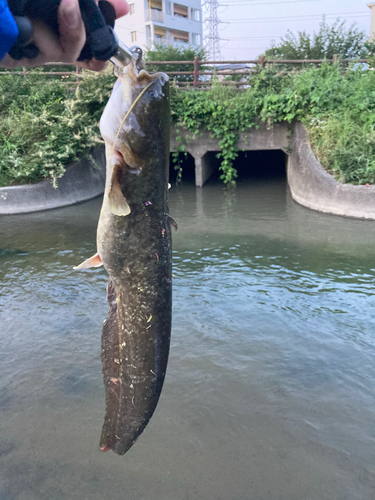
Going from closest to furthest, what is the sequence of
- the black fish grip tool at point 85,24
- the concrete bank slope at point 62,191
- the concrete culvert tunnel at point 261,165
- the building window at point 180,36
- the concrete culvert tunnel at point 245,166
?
the black fish grip tool at point 85,24
the concrete bank slope at point 62,191
the concrete culvert tunnel at point 245,166
the concrete culvert tunnel at point 261,165
the building window at point 180,36

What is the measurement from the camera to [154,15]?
50.3m

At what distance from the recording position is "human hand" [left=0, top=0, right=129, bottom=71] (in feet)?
5.22

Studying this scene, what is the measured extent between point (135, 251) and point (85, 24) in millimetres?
1048

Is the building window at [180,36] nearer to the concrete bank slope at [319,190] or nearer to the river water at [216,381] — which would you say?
the concrete bank slope at [319,190]

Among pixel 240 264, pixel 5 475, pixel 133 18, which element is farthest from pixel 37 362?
pixel 133 18

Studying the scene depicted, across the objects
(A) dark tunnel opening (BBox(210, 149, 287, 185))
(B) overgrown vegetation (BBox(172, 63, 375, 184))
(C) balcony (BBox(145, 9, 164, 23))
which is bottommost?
(A) dark tunnel opening (BBox(210, 149, 287, 185))

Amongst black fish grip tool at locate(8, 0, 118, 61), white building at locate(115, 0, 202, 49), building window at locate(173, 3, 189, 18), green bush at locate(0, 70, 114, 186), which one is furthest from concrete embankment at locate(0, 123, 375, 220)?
building window at locate(173, 3, 189, 18)

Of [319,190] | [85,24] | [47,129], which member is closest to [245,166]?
[319,190]

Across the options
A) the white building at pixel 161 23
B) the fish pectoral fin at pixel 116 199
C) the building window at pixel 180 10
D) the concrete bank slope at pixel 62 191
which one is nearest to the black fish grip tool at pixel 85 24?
the fish pectoral fin at pixel 116 199

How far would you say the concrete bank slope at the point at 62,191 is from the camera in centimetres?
1116

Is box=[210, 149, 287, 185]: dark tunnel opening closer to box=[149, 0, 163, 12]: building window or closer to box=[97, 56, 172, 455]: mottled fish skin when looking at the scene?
box=[97, 56, 172, 455]: mottled fish skin

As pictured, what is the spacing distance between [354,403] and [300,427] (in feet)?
2.00

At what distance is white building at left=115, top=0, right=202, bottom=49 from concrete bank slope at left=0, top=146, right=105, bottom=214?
3938 centimetres

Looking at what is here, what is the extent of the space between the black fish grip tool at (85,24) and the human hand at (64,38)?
23mm
